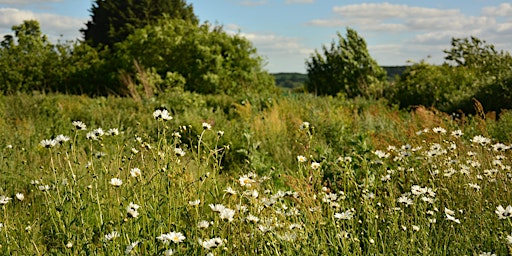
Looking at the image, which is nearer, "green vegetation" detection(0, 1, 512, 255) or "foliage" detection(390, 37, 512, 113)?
"green vegetation" detection(0, 1, 512, 255)

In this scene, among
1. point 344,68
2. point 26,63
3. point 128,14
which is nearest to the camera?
point 26,63

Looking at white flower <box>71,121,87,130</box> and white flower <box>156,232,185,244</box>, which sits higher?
white flower <box>71,121,87,130</box>

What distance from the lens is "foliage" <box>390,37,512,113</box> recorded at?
1070cm

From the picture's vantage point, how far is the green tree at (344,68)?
73.0 feet

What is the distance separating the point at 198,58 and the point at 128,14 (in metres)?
12.1

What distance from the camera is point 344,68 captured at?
72.9ft

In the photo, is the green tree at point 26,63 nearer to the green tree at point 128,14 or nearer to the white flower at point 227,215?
the green tree at point 128,14

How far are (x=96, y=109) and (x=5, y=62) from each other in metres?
10.7

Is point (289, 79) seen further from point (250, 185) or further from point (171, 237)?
point (171, 237)

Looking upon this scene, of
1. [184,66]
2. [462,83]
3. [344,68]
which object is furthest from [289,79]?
[462,83]

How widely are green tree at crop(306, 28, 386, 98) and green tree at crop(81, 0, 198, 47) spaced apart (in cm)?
785

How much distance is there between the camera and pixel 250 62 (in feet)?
59.7

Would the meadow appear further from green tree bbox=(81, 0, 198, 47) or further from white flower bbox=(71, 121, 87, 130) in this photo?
green tree bbox=(81, 0, 198, 47)

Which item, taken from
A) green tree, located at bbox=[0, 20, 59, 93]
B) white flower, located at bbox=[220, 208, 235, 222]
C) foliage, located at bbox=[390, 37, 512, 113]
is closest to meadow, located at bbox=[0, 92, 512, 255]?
white flower, located at bbox=[220, 208, 235, 222]
